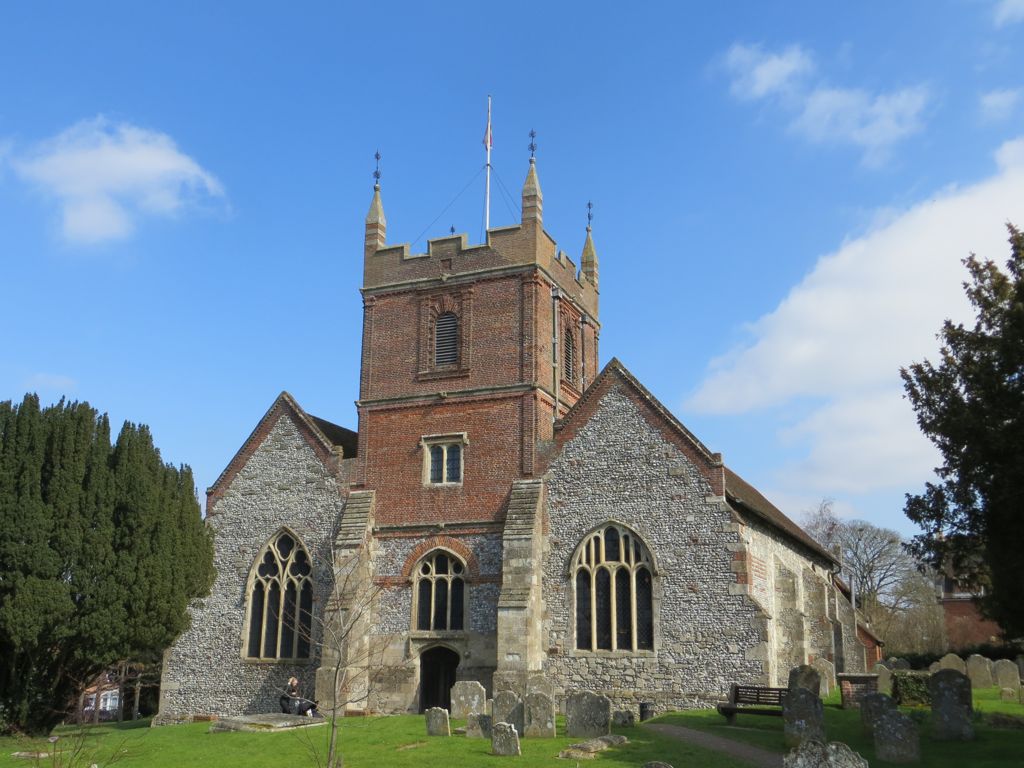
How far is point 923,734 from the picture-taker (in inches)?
809

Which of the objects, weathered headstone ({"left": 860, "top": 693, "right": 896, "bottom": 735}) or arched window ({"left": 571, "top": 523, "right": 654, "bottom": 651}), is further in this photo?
arched window ({"left": 571, "top": 523, "right": 654, "bottom": 651})

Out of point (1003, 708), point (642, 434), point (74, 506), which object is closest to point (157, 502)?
point (74, 506)

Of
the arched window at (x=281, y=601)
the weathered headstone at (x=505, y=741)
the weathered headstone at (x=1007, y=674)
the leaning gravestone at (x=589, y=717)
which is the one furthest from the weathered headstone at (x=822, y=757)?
the weathered headstone at (x=1007, y=674)

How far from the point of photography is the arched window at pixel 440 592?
95.5ft

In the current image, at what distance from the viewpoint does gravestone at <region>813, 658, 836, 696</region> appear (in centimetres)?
2912

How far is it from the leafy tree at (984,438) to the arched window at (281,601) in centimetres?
1861

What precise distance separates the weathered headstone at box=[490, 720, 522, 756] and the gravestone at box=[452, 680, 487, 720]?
5899mm

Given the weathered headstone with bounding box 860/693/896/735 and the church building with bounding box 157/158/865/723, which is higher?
the church building with bounding box 157/158/865/723

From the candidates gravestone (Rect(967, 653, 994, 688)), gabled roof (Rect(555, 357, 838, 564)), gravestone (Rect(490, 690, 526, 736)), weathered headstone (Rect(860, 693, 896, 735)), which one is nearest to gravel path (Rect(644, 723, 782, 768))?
weathered headstone (Rect(860, 693, 896, 735))

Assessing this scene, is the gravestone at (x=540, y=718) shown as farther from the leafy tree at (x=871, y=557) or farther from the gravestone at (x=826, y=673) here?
the leafy tree at (x=871, y=557)

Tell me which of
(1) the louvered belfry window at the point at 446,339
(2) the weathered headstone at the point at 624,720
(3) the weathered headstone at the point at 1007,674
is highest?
(1) the louvered belfry window at the point at 446,339

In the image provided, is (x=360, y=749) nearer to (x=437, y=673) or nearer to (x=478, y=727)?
(x=478, y=727)

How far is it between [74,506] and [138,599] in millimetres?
2775

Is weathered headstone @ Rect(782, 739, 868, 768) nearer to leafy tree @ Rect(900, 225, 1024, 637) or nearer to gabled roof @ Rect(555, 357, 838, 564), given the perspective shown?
leafy tree @ Rect(900, 225, 1024, 637)
